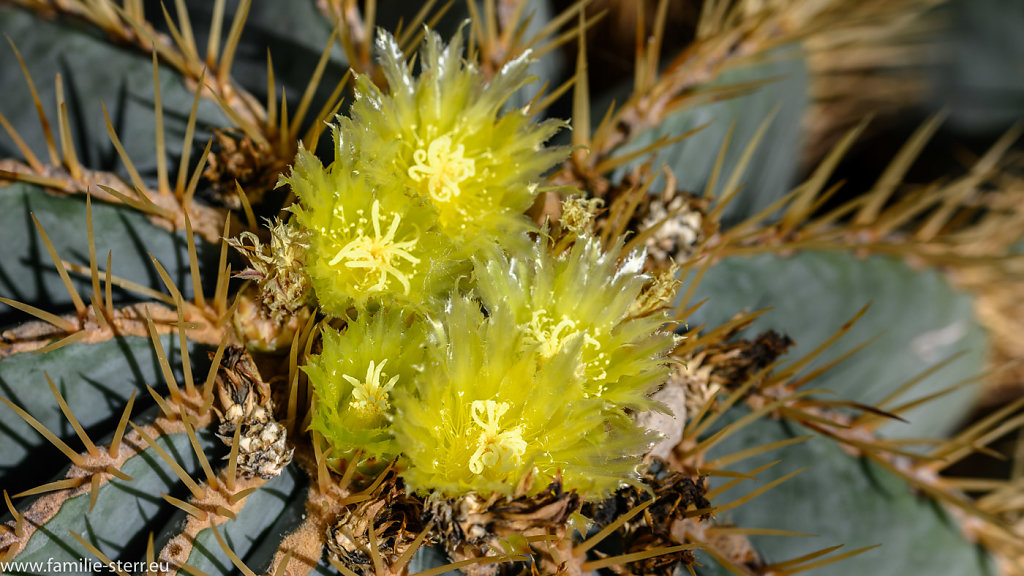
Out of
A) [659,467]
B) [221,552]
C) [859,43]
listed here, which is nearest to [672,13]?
[859,43]

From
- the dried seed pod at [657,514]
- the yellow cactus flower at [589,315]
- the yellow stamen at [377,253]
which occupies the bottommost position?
the dried seed pod at [657,514]

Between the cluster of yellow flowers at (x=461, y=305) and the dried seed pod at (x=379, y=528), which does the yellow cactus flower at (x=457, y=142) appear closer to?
the cluster of yellow flowers at (x=461, y=305)

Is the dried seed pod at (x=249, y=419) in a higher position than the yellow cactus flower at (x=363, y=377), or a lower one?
lower

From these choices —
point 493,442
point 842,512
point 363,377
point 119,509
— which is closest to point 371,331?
point 363,377

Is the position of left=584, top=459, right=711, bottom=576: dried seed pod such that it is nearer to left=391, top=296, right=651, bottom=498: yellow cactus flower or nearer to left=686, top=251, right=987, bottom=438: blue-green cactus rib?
left=391, top=296, right=651, bottom=498: yellow cactus flower

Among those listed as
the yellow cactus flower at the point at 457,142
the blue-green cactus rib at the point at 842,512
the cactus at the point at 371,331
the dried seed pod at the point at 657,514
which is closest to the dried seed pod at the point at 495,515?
the cactus at the point at 371,331

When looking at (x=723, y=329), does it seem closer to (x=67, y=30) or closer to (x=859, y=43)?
(x=67, y=30)

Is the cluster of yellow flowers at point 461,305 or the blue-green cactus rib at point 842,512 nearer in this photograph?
the cluster of yellow flowers at point 461,305
